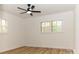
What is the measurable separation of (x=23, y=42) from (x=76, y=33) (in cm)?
69

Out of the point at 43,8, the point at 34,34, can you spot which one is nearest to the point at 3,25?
the point at 34,34

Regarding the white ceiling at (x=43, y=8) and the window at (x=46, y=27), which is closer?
the white ceiling at (x=43, y=8)

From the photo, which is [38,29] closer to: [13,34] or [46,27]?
[46,27]

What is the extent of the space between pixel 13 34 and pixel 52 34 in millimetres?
568

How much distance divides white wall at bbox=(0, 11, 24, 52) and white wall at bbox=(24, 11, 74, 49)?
0.09 m

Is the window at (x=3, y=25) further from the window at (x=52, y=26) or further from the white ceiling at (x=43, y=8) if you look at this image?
the window at (x=52, y=26)

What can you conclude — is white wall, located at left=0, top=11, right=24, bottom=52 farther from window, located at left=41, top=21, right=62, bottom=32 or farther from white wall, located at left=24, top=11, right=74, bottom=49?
window, located at left=41, top=21, right=62, bottom=32

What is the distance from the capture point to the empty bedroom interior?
1.17 meters

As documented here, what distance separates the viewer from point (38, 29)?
1.32 m

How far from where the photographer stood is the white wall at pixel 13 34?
49.8 inches

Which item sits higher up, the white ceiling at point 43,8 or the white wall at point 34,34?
the white ceiling at point 43,8

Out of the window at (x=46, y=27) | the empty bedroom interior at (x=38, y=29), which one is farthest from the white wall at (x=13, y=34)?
the window at (x=46, y=27)

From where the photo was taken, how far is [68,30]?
1217mm
